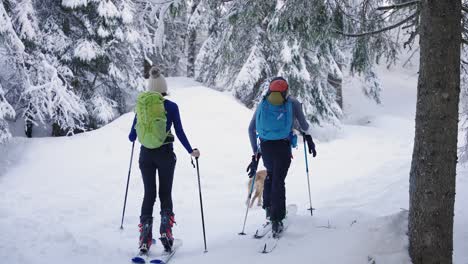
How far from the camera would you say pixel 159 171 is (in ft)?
17.1

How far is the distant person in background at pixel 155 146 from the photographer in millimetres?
5051

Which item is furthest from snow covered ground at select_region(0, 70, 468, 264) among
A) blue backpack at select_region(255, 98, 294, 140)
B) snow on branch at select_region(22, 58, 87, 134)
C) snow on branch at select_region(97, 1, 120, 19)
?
snow on branch at select_region(97, 1, 120, 19)

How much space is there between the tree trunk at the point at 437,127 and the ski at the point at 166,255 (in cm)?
252

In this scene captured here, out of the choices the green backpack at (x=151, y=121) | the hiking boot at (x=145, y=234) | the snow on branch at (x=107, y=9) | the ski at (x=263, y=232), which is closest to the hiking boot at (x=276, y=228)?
the ski at (x=263, y=232)

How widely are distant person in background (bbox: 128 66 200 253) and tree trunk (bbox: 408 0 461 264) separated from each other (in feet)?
8.16

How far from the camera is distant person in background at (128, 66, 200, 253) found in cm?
505

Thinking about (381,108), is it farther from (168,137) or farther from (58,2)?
(168,137)

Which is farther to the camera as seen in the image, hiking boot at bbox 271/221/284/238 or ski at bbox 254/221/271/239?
ski at bbox 254/221/271/239

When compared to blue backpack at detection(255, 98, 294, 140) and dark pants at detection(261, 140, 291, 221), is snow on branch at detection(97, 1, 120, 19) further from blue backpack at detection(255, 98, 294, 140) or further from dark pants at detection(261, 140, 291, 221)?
dark pants at detection(261, 140, 291, 221)

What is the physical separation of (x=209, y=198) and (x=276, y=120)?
3887 millimetres

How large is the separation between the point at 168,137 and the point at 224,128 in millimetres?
7423

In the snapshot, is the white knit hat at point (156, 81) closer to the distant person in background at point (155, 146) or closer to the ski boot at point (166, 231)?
the distant person in background at point (155, 146)

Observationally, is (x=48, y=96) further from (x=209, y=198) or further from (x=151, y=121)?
(x=151, y=121)

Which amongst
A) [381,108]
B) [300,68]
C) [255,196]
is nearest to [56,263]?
[255,196]
